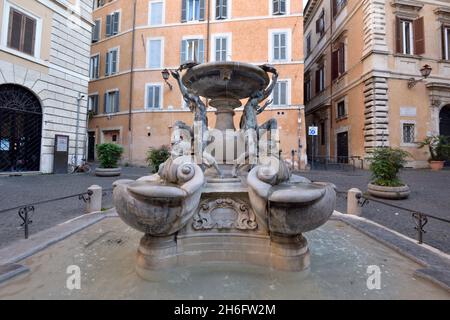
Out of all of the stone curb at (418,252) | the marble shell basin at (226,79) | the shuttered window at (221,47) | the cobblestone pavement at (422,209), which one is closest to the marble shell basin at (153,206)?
the marble shell basin at (226,79)

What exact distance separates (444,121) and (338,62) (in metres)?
7.69

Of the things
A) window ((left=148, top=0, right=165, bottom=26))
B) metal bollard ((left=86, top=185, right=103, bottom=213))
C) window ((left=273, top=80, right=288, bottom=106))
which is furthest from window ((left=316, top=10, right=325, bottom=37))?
metal bollard ((left=86, top=185, right=103, bottom=213))

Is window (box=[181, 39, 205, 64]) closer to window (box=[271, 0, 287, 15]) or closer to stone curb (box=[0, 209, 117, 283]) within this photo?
window (box=[271, 0, 287, 15])

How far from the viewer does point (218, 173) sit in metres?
3.43

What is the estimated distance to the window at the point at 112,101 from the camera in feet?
66.4

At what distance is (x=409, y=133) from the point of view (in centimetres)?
1465

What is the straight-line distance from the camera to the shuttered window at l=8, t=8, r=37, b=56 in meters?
11.0

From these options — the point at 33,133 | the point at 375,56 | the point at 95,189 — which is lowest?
the point at 95,189

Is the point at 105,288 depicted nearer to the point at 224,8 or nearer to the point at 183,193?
the point at 183,193

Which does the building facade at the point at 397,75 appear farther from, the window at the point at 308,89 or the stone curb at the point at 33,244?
the stone curb at the point at 33,244

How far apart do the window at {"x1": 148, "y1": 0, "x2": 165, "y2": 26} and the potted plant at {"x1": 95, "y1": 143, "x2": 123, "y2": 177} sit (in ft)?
40.5

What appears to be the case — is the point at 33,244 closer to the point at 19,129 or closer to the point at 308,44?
the point at 19,129
